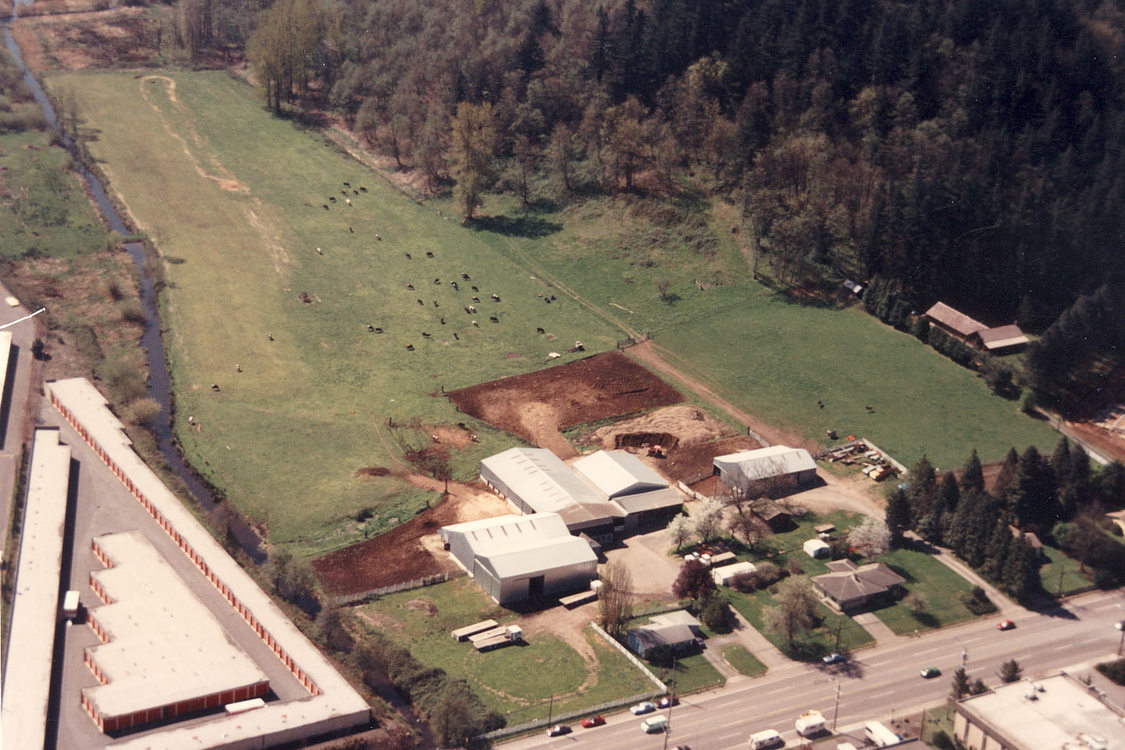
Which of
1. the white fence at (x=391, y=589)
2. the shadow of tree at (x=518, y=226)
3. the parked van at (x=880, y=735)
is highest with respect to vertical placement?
the shadow of tree at (x=518, y=226)

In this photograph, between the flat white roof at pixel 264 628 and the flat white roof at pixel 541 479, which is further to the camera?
the flat white roof at pixel 541 479

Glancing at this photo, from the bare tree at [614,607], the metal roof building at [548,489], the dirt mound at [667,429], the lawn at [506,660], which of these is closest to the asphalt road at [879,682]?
the lawn at [506,660]

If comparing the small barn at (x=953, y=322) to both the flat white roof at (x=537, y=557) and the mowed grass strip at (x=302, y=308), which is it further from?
the flat white roof at (x=537, y=557)

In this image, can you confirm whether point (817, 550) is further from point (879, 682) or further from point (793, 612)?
point (879, 682)

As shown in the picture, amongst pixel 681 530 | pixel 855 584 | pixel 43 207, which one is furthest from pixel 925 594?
pixel 43 207

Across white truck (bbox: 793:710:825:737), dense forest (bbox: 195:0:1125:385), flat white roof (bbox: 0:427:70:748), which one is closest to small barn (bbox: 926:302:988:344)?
dense forest (bbox: 195:0:1125:385)

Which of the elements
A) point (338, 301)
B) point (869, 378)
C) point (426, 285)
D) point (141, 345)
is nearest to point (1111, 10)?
point (869, 378)
